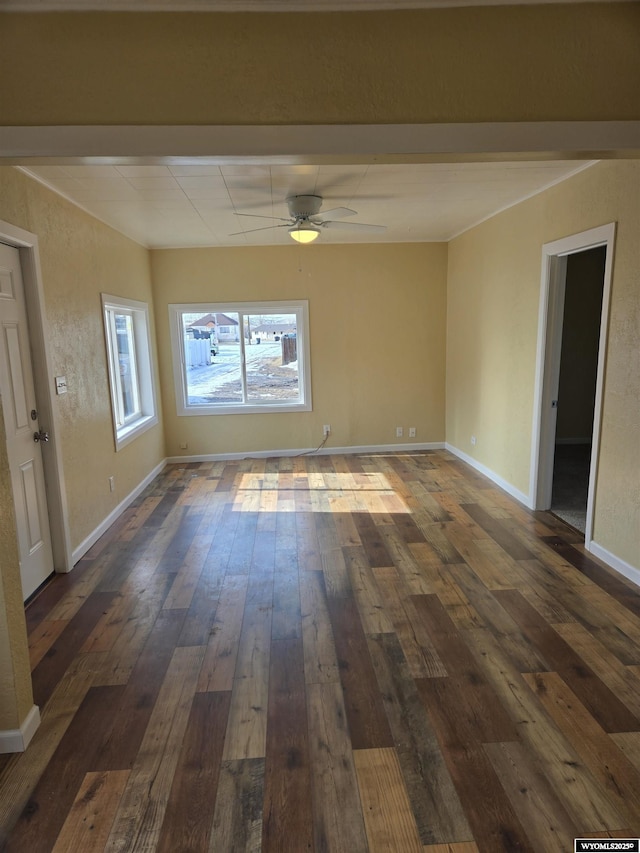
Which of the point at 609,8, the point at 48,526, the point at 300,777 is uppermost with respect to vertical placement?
the point at 609,8

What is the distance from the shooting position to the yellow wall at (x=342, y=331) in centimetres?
605

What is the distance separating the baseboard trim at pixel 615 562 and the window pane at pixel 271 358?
3937mm

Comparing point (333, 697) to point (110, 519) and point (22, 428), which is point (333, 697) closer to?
point (22, 428)

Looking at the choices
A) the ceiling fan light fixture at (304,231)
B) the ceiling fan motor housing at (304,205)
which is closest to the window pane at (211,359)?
the ceiling fan light fixture at (304,231)

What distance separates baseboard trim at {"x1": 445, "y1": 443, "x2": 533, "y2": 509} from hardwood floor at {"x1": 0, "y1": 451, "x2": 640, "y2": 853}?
0.53 m

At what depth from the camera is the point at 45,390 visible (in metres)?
3.24

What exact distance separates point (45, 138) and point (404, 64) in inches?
52.4

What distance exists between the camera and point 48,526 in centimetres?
337

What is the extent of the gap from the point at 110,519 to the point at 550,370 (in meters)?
3.96

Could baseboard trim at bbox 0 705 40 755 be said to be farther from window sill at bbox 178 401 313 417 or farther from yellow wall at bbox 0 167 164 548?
window sill at bbox 178 401 313 417

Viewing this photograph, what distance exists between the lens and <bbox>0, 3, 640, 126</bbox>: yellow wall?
1754mm

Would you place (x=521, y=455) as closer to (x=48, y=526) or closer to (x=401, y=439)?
(x=401, y=439)

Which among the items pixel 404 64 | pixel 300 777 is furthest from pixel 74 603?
pixel 404 64

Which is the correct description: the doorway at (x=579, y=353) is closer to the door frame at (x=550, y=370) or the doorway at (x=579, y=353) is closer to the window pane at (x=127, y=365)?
the door frame at (x=550, y=370)
